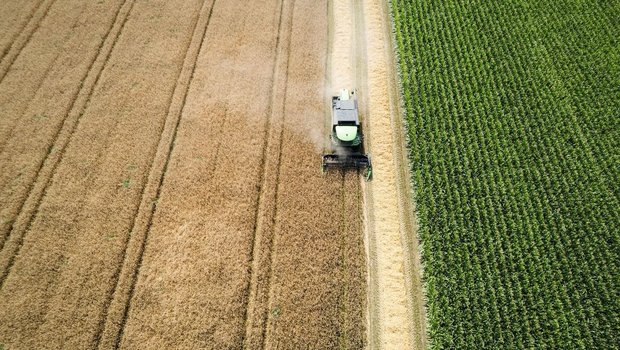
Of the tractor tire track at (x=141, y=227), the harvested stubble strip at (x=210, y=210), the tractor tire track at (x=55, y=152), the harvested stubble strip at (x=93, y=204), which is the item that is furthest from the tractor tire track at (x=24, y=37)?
the harvested stubble strip at (x=210, y=210)

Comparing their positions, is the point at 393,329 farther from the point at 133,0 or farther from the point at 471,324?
the point at 133,0

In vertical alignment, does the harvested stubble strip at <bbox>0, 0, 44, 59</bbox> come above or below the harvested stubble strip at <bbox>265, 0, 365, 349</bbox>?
above

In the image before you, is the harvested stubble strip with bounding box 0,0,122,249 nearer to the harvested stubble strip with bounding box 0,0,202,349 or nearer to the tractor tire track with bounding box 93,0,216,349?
the harvested stubble strip with bounding box 0,0,202,349

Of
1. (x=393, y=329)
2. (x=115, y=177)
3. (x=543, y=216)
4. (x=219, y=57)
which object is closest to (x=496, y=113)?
(x=543, y=216)

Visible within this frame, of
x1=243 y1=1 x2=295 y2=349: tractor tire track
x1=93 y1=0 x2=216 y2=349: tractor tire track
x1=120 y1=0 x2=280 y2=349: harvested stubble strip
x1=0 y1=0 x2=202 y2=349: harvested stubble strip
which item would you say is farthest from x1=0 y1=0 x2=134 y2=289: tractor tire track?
x1=243 y1=1 x2=295 y2=349: tractor tire track

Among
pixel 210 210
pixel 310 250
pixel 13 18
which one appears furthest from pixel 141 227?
pixel 13 18

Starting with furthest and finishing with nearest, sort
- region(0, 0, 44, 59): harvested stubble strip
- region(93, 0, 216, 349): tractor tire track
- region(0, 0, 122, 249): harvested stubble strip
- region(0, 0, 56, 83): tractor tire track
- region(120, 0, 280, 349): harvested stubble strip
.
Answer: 1. region(0, 0, 44, 59): harvested stubble strip
2. region(0, 0, 56, 83): tractor tire track
3. region(0, 0, 122, 249): harvested stubble strip
4. region(120, 0, 280, 349): harvested stubble strip
5. region(93, 0, 216, 349): tractor tire track
